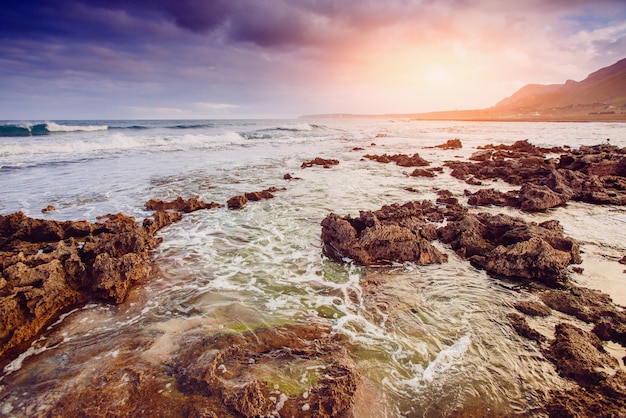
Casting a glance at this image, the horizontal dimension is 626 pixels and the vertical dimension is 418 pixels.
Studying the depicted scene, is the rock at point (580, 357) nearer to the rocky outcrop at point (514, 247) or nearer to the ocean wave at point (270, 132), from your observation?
the rocky outcrop at point (514, 247)

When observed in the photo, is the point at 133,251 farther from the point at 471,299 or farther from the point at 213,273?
the point at 471,299

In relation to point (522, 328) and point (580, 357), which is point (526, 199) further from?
point (580, 357)

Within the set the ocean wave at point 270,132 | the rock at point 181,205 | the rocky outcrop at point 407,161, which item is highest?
the ocean wave at point 270,132

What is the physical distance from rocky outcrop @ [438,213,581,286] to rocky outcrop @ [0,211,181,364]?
6.58 metres

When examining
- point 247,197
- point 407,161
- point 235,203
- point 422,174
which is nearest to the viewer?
point 235,203

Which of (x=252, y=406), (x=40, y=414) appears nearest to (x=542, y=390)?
(x=252, y=406)

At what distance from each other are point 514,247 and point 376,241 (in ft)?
8.36

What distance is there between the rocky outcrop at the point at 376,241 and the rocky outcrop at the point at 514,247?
0.61m

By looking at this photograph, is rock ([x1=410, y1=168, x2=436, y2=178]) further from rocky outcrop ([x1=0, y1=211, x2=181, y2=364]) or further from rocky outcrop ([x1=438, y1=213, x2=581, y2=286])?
rocky outcrop ([x1=0, y1=211, x2=181, y2=364])

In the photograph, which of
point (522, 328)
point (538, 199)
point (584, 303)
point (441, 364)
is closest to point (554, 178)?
point (538, 199)

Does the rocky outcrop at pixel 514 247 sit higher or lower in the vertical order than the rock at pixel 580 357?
higher

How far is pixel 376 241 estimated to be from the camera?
6.04 m

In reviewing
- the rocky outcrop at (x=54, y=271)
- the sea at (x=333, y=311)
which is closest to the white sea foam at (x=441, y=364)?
the sea at (x=333, y=311)

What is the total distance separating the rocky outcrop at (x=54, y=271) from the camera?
4082 millimetres
